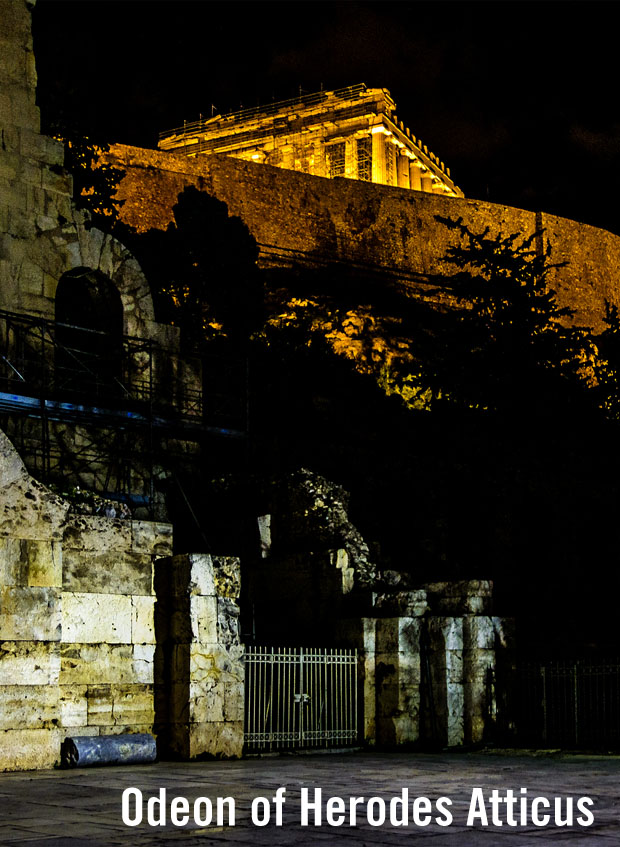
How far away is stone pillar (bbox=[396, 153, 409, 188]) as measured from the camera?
75625mm

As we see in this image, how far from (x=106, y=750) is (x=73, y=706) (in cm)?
64

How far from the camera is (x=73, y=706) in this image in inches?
480

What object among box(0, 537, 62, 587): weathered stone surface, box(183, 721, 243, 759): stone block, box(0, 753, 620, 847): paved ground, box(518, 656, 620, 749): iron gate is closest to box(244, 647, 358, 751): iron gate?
box(183, 721, 243, 759): stone block

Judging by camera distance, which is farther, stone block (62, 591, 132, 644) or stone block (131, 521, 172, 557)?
stone block (131, 521, 172, 557)

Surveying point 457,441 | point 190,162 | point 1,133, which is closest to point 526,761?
point 1,133

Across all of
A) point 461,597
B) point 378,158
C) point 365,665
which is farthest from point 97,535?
point 378,158

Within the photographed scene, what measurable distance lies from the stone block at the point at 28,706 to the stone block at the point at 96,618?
2.25 ft

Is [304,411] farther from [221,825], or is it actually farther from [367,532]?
[221,825]

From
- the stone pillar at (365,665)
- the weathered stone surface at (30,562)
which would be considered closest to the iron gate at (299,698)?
the stone pillar at (365,665)

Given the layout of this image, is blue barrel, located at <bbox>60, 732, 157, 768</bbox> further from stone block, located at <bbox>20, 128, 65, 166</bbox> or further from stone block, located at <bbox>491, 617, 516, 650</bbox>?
stone block, located at <bbox>20, 128, 65, 166</bbox>

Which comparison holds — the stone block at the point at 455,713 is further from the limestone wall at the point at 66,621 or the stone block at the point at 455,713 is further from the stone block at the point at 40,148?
the stone block at the point at 40,148

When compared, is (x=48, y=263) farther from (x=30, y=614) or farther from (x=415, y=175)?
(x=415, y=175)

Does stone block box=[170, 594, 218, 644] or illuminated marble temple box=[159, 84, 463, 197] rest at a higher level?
illuminated marble temple box=[159, 84, 463, 197]

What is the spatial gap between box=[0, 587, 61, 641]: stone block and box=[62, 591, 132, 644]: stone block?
0.27 meters
